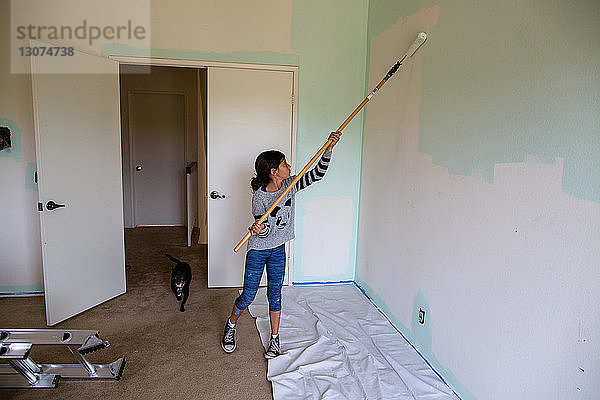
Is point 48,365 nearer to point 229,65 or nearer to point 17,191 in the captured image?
point 17,191

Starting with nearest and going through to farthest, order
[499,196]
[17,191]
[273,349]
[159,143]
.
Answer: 1. [499,196]
2. [273,349]
3. [17,191]
4. [159,143]

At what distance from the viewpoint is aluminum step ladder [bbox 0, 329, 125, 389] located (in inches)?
84.9

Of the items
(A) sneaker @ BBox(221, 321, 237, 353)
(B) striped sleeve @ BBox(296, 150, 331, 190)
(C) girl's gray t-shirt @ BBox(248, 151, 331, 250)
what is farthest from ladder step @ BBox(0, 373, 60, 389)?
(B) striped sleeve @ BBox(296, 150, 331, 190)

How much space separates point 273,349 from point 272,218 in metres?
0.88

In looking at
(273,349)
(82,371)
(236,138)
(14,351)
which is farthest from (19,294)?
(273,349)

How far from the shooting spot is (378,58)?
341 centimetres

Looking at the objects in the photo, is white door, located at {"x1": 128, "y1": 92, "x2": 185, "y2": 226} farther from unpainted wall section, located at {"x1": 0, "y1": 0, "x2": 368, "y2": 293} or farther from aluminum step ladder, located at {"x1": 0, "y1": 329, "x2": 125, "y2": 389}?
aluminum step ladder, located at {"x1": 0, "y1": 329, "x2": 125, "y2": 389}

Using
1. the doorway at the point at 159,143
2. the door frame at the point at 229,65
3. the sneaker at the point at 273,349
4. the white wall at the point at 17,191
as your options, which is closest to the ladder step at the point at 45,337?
the sneaker at the point at 273,349

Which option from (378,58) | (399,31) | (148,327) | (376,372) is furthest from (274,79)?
(376,372)

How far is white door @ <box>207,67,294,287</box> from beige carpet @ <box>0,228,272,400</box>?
482 millimetres

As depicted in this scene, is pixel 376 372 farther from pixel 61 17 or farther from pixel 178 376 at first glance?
pixel 61 17

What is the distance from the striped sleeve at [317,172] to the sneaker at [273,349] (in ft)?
3.33

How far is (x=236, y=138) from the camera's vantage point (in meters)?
3.65

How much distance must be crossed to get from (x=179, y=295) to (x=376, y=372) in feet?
5.50
